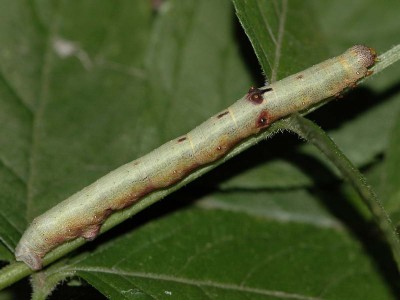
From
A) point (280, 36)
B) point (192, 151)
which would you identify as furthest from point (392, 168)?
point (192, 151)

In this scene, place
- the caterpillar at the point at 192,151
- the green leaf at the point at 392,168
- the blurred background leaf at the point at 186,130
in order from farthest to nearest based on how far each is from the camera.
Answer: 1. the green leaf at the point at 392,168
2. the blurred background leaf at the point at 186,130
3. the caterpillar at the point at 192,151

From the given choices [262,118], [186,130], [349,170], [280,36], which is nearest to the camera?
[349,170]

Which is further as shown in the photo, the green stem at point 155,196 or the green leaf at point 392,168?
the green leaf at point 392,168

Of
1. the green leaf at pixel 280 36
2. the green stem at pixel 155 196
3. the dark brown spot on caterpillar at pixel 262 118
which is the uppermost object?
the green leaf at pixel 280 36

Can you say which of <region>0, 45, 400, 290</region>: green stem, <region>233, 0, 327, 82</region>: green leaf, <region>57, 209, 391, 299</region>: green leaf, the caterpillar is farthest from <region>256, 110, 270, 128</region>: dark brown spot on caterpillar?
<region>57, 209, 391, 299</region>: green leaf

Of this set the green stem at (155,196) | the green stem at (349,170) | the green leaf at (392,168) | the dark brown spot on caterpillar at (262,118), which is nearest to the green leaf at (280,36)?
the dark brown spot on caterpillar at (262,118)

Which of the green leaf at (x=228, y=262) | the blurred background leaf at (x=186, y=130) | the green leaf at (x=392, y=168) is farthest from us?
the green leaf at (x=392, y=168)

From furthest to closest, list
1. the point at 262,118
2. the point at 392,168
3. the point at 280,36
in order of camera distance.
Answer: the point at 392,168 → the point at 280,36 → the point at 262,118

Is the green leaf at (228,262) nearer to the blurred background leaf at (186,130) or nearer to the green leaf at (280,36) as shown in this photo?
the blurred background leaf at (186,130)

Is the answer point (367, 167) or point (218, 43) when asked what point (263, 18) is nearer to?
point (218, 43)

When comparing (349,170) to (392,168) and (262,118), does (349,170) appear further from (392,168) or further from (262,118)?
(392,168)
